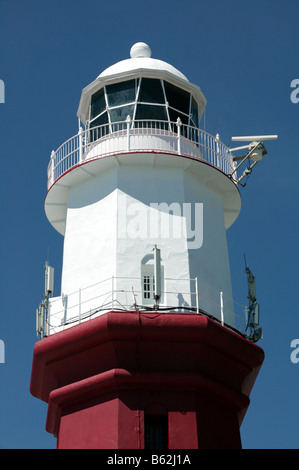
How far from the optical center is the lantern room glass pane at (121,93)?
36.4 m

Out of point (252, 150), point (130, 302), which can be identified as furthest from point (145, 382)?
point (252, 150)

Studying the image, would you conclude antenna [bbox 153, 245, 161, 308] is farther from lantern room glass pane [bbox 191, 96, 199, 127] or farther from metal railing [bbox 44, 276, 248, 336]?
lantern room glass pane [bbox 191, 96, 199, 127]

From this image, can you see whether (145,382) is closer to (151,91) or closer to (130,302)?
(130,302)

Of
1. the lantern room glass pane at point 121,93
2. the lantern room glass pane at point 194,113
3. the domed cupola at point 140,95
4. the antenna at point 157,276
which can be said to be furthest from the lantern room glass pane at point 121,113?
the antenna at point 157,276

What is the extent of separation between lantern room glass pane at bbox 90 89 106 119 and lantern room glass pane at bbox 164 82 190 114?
7.36ft

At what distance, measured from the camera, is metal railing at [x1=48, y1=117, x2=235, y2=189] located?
35.1 metres

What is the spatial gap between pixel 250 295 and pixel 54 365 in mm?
6648

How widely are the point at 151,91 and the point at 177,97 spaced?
3.49ft

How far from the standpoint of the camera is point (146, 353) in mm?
31078

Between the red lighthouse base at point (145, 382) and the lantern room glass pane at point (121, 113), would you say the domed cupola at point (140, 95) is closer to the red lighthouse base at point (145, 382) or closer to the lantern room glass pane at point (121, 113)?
the lantern room glass pane at point (121, 113)

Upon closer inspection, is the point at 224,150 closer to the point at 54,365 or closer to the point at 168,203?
the point at 168,203

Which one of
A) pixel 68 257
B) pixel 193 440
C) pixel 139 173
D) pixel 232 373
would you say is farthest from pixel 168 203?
pixel 193 440
